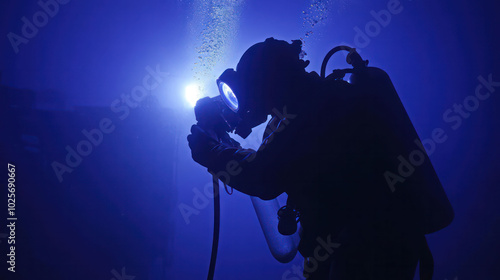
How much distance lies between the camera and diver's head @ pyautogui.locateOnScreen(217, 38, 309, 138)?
4.59 feet

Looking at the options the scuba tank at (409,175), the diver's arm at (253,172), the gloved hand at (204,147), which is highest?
the gloved hand at (204,147)

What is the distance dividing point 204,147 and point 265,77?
65 cm

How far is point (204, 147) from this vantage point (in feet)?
4.63

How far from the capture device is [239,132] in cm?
170

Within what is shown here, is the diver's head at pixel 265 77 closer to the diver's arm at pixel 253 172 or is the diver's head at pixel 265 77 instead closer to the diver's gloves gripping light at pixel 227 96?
the diver's gloves gripping light at pixel 227 96

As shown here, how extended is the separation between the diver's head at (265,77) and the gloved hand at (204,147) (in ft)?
1.11

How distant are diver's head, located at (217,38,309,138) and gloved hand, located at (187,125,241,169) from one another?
0.34 m

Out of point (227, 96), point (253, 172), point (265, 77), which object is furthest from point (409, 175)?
point (227, 96)

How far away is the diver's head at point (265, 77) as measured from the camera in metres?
1.40

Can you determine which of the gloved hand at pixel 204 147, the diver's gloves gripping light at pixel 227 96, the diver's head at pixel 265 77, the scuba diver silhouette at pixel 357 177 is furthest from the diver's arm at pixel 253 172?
the diver's gloves gripping light at pixel 227 96

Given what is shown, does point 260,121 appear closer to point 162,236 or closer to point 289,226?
point 289,226

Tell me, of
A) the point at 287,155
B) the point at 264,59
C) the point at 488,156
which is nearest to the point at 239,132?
the point at 264,59

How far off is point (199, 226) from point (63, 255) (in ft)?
123

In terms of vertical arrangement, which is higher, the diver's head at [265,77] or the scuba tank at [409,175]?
the diver's head at [265,77]
